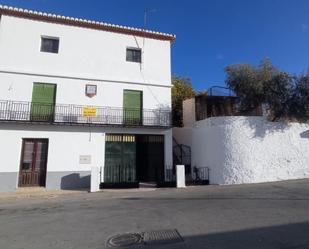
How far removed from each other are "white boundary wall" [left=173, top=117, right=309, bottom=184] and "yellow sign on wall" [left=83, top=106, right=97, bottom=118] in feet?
21.3

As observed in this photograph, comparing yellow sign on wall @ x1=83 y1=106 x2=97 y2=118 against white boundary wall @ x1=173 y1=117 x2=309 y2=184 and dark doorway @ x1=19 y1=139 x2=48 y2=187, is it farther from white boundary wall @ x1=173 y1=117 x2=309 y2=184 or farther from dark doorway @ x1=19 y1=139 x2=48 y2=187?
white boundary wall @ x1=173 y1=117 x2=309 y2=184

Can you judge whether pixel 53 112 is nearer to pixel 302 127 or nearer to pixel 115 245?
pixel 115 245

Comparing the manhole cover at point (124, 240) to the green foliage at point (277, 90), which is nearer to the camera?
the manhole cover at point (124, 240)

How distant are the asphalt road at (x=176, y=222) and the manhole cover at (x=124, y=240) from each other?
0.56ft

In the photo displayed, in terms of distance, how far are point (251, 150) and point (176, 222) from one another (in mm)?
10606

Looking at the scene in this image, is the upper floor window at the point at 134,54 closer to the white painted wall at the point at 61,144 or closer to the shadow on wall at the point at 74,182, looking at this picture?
the white painted wall at the point at 61,144

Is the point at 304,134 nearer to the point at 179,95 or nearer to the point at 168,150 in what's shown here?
the point at 168,150

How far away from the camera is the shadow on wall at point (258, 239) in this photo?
557 cm

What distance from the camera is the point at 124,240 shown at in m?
6.33

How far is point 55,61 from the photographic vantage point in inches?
697

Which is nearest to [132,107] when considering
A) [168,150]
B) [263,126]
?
[168,150]

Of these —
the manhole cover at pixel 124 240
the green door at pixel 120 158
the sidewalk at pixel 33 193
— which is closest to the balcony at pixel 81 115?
the green door at pixel 120 158

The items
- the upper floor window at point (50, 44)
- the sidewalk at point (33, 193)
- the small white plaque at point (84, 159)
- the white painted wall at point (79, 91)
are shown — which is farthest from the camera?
the upper floor window at point (50, 44)

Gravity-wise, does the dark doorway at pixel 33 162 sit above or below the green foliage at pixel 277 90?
A: below
